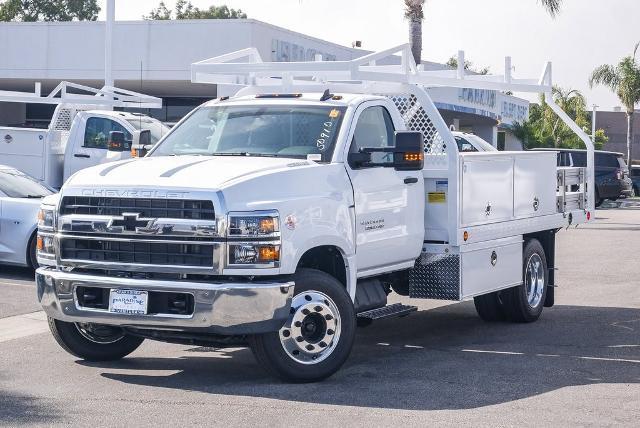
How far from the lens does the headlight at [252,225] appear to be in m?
8.70

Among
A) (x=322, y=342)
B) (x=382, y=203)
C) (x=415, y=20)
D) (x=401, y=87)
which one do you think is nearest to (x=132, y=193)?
(x=322, y=342)

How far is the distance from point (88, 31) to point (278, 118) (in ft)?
95.7

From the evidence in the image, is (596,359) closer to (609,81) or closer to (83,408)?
(83,408)

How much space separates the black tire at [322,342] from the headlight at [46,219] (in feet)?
6.23

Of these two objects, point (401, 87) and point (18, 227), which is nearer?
point (401, 87)

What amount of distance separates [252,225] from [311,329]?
1.03 meters

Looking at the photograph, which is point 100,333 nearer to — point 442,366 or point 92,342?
point 92,342

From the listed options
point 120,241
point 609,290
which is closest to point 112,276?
point 120,241

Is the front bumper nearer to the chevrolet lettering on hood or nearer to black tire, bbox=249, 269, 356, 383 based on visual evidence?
black tire, bbox=249, 269, 356, 383

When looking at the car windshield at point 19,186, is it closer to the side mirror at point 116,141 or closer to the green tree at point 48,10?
the side mirror at point 116,141

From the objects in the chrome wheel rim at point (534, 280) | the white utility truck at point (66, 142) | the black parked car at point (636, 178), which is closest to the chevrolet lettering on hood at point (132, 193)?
the chrome wheel rim at point (534, 280)

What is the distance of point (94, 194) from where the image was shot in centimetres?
917

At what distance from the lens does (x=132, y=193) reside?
354 inches

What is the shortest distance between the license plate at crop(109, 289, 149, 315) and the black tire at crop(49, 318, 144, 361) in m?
0.93
